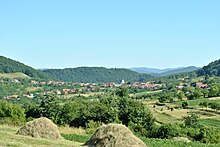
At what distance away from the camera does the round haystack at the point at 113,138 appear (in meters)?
20.3

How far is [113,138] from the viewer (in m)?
20.6

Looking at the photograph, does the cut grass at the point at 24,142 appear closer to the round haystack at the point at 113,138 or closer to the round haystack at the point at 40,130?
the round haystack at the point at 113,138

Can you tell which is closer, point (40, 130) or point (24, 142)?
point (24, 142)

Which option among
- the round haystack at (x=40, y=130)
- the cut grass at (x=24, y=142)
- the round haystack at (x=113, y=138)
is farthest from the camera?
the round haystack at (x=40, y=130)

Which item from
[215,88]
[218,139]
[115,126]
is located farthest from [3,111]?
[215,88]

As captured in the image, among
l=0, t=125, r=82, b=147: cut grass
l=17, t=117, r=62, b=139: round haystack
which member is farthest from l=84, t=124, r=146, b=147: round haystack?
l=17, t=117, r=62, b=139: round haystack

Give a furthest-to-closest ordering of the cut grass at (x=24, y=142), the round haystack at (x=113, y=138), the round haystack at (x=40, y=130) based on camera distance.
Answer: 1. the round haystack at (x=40, y=130)
2. the round haystack at (x=113, y=138)
3. the cut grass at (x=24, y=142)

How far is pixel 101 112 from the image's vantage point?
63.6m

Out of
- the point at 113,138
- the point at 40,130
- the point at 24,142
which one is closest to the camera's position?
the point at 24,142

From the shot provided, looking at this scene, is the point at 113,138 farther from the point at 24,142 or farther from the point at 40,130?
the point at 40,130

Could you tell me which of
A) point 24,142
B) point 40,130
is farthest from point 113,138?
point 40,130

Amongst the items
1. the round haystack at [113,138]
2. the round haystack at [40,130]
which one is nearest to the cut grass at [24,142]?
the round haystack at [113,138]

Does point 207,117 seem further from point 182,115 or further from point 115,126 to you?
point 115,126

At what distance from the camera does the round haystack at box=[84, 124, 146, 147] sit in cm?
2034
